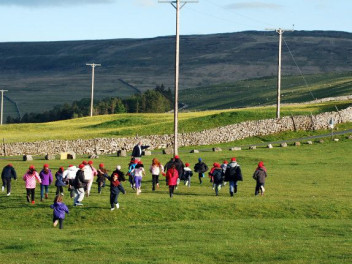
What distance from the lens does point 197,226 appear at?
36.4m

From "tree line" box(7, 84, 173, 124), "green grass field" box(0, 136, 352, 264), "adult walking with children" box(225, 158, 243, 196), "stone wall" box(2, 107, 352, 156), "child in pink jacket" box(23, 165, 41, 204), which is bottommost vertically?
"green grass field" box(0, 136, 352, 264)

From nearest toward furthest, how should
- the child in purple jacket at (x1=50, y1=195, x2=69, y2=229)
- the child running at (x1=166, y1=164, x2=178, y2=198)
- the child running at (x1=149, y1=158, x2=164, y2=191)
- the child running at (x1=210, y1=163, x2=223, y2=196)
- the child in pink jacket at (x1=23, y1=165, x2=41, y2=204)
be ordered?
1. the child in purple jacket at (x1=50, y1=195, x2=69, y2=229)
2. the child in pink jacket at (x1=23, y1=165, x2=41, y2=204)
3. the child running at (x1=166, y1=164, x2=178, y2=198)
4. the child running at (x1=210, y1=163, x2=223, y2=196)
5. the child running at (x1=149, y1=158, x2=164, y2=191)

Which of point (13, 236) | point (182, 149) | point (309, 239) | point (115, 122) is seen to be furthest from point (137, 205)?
point (115, 122)

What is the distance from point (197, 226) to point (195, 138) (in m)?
51.8

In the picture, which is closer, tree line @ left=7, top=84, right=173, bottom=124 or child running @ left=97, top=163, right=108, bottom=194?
child running @ left=97, top=163, right=108, bottom=194

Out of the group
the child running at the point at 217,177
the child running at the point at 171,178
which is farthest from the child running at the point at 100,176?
the child running at the point at 217,177

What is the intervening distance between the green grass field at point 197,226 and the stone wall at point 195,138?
26.5 meters

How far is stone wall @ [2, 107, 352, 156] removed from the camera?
84688 mm

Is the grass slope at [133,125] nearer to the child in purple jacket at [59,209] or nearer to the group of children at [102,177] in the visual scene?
the group of children at [102,177]

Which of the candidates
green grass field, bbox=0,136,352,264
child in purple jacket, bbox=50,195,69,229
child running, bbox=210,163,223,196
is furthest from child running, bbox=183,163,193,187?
child in purple jacket, bbox=50,195,69,229

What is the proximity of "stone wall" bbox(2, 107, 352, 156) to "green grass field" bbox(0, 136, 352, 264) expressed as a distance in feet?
86.9

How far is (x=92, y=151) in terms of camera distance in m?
84.9

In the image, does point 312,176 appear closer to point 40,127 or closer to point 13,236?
point 13,236

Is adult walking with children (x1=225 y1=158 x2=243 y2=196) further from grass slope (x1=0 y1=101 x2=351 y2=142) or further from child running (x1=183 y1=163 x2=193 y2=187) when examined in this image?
grass slope (x1=0 y1=101 x2=351 y2=142)
